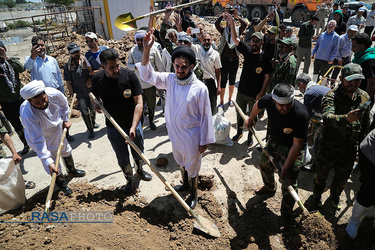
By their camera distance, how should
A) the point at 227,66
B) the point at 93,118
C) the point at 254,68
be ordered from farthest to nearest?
1. the point at 227,66
2. the point at 93,118
3. the point at 254,68

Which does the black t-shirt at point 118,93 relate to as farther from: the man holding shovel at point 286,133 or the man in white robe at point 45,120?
the man holding shovel at point 286,133

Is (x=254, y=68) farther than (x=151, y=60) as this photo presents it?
No

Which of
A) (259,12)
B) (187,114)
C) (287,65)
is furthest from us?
(259,12)

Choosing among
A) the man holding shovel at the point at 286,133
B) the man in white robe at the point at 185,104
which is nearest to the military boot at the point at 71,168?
the man in white robe at the point at 185,104

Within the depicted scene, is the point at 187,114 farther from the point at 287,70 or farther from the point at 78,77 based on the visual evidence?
the point at 78,77

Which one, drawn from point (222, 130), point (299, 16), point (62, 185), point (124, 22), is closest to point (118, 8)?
point (222, 130)

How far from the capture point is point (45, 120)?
3.52m

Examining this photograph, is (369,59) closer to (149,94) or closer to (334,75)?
(334,75)

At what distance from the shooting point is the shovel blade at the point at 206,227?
307cm

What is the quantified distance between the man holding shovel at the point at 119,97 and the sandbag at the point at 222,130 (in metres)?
1.75

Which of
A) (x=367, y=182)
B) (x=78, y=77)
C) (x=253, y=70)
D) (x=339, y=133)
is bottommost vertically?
(x=367, y=182)

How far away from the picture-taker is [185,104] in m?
3.04

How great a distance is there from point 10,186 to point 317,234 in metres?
3.96

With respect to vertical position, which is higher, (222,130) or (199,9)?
(199,9)
